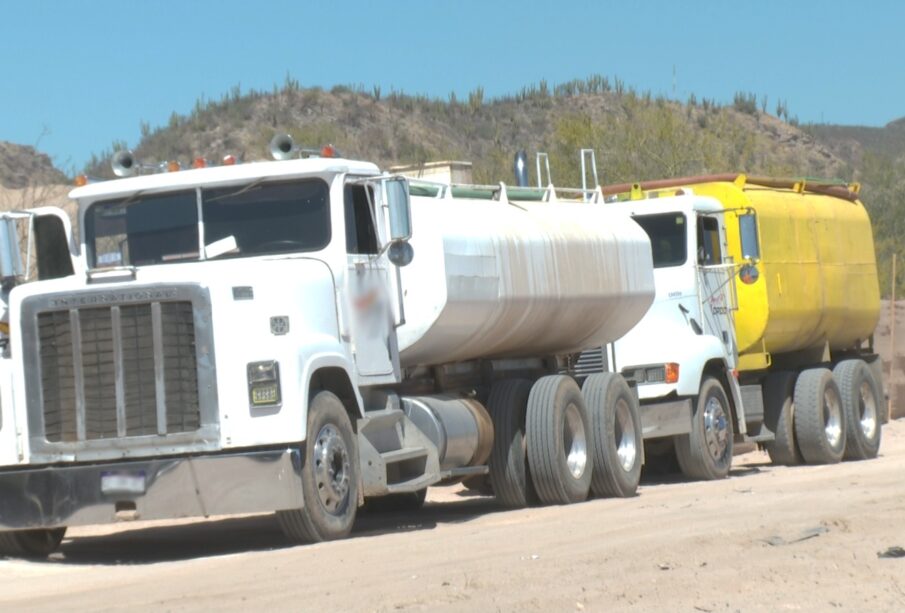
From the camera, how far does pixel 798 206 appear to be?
22.3m

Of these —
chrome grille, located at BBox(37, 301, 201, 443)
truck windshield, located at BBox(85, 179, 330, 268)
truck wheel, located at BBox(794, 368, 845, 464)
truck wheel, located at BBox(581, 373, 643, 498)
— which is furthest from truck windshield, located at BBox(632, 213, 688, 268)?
chrome grille, located at BBox(37, 301, 201, 443)

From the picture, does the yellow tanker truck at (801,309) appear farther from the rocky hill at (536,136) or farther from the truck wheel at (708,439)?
the rocky hill at (536,136)

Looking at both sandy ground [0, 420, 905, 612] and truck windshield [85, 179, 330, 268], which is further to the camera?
truck windshield [85, 179, 330, 268]

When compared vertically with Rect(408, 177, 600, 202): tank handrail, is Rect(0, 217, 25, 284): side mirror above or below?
below

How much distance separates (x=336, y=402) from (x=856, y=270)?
1301 cm

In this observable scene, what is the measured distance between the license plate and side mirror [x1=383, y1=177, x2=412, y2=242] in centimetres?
270

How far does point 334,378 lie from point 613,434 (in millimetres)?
4717

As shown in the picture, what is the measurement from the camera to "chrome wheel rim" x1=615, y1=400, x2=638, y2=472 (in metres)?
17.6

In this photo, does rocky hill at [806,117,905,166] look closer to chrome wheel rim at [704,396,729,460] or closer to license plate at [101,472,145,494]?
chrome wheel rim at [704,396,729,460]

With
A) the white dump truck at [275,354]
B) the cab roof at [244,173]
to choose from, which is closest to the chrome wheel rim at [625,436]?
the white dump truck at [275,354]

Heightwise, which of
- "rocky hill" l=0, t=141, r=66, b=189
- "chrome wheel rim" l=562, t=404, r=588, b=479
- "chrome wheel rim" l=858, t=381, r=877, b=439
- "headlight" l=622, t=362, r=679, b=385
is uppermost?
"rocky hill" l=0, t=141, r=66, b=189

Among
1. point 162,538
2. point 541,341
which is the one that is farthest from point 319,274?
point 541,341

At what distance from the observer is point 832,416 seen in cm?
2281

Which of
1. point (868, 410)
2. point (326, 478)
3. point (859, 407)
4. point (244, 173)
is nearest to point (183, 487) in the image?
point (326, 478)
